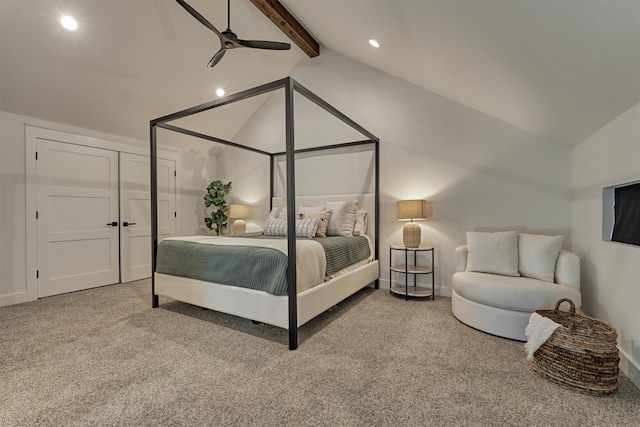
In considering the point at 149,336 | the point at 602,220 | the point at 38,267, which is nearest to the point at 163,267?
the point at 149,336

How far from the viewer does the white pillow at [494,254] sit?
268 cm


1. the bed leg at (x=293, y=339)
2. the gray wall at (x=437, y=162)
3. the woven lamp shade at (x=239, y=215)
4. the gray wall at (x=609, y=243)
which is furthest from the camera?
the woven lamp shade at (x=239, y=215)

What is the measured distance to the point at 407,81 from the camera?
12.2 ft

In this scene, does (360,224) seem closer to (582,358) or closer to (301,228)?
(301,228)

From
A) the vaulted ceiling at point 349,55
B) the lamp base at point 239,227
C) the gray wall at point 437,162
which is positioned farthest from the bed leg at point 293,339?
the lamp base at point 239,227

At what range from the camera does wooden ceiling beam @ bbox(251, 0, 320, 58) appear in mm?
3152

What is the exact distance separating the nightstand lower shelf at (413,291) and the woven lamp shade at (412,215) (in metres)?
0.58

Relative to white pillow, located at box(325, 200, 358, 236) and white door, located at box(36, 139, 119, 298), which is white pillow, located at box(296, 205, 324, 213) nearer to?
white pillow, located at box(325, 200, 358, 236)

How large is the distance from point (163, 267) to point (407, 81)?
3.83 m

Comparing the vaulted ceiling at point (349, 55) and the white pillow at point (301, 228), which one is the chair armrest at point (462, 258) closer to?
the vaulted ceiling at point (349, 55)

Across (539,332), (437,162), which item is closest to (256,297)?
(539,332)

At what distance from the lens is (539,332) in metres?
1.79

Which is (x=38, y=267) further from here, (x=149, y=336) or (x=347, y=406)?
(x=347, y=406)

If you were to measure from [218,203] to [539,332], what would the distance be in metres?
4.91
